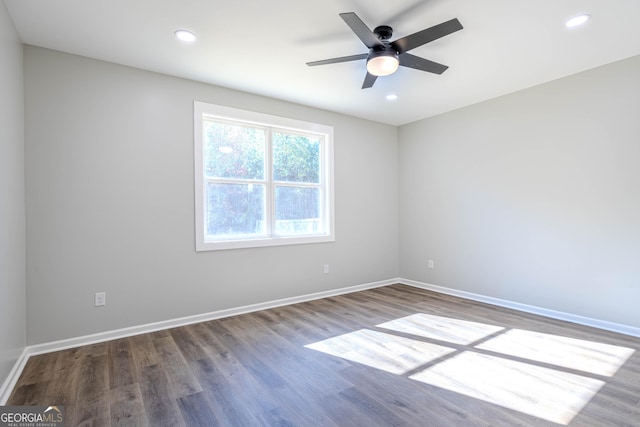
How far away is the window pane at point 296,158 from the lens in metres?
4.07

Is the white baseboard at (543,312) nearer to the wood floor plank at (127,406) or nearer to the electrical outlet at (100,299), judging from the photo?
the wood floor plank at (127,406)

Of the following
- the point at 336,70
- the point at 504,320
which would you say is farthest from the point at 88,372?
the point at 504,320

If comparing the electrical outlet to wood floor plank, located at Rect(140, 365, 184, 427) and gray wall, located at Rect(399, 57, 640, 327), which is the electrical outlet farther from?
gray wall, located at Rect(399, 57, 640, 327)

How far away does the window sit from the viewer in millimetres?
3529

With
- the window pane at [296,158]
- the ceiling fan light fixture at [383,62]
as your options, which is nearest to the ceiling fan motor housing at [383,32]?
the ceiling fan light fixture at [383,62]

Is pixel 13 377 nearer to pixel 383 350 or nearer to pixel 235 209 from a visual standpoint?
pixel 235 209

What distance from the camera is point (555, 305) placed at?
3449 millimetres

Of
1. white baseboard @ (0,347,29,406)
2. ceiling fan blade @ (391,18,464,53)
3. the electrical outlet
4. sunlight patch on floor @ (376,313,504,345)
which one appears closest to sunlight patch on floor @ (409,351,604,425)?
sunlight patch on floor @ (376,313,504,345)

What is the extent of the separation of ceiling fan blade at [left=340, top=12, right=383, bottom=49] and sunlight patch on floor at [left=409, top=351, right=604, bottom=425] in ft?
8.12

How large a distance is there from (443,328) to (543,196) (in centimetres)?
194

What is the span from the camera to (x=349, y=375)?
2264 mm

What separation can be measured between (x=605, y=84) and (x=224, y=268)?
445 cm

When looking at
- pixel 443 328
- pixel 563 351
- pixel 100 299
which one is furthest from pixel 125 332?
pixel 563 351

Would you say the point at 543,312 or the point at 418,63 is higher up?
the point at 418,63
